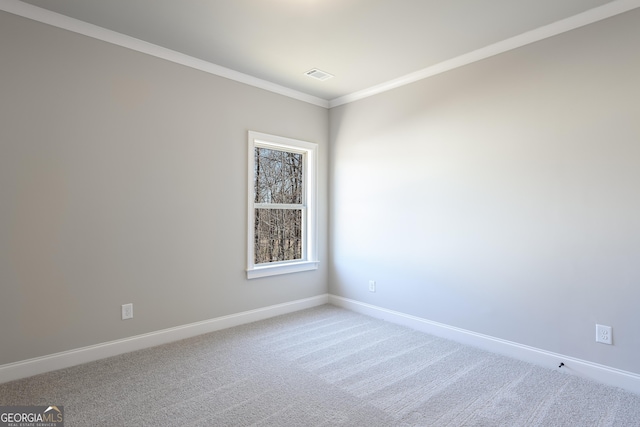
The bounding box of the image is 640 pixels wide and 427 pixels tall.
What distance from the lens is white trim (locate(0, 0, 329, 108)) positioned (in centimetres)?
247

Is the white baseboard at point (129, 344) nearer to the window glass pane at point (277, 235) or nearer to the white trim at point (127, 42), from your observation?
the window glass pane at point (277, 235)

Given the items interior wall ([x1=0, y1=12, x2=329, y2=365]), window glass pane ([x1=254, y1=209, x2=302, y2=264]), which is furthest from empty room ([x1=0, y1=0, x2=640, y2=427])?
window glass pane ([x1=254, y1=209, x2=302, y2=264])

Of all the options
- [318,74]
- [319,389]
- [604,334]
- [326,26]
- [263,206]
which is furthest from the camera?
[263,206]

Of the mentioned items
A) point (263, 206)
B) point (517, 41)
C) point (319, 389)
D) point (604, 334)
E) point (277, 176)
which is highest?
point (517, 41)

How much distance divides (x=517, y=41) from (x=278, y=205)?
282cm

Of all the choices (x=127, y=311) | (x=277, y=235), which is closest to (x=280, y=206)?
(x=277, y=235)

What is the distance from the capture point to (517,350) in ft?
9.41

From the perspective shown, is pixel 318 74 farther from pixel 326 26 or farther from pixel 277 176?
pixel 277 176

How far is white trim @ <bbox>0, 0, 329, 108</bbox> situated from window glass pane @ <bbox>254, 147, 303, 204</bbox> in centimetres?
73

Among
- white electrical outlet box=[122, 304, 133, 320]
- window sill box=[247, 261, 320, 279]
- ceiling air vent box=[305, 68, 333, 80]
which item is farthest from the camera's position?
window sill box=[247, 261, 320, 279]

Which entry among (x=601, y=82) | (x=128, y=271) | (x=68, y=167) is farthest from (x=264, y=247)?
(x=601, y=82)

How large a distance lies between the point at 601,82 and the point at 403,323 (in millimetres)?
2705

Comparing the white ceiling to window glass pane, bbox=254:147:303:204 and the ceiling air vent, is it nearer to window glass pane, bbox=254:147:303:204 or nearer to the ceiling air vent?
the ceiling air vent

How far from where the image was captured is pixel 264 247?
Result: 13.2 feet
